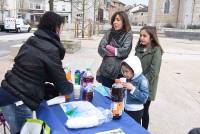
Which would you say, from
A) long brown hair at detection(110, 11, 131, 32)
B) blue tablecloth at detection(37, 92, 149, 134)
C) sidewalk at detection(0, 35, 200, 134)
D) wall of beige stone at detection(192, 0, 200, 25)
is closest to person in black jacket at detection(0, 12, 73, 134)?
blue tablecloth at detection(37, 92, 149, 134)

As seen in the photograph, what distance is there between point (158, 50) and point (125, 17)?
64 centimetres

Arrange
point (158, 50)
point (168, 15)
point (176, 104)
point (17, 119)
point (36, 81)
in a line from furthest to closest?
point (168, 15), point (176, 104), point (158, 50), point (17, 119), point (36, 81)

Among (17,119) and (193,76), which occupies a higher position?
(17,119)

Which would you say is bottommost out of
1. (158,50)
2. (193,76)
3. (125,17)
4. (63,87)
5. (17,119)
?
(193,76)

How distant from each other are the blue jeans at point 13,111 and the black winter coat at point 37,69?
8cm

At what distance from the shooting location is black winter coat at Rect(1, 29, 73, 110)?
9.53 feet

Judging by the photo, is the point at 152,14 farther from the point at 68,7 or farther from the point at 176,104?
the point at 176,104

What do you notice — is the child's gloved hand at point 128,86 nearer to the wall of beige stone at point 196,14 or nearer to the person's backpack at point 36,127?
the person's backpack at point 36,127

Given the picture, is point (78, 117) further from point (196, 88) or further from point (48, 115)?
point (196, 88)

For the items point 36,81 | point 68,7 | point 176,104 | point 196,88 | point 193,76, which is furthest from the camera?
point 68,7

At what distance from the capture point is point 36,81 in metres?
2.99

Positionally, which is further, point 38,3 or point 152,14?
point 38,3

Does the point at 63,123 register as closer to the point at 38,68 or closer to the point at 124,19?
the point at 38,68

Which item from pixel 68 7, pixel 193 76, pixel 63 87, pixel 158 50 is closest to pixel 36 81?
pixel 63 87
